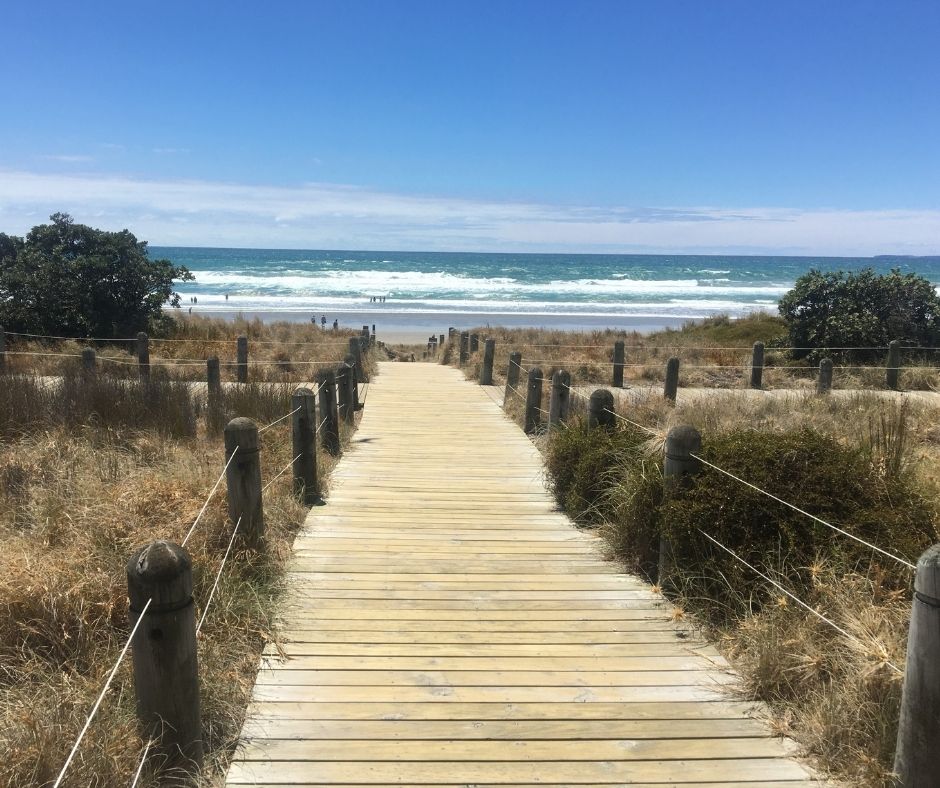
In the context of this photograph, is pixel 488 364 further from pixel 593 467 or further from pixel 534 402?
pixel 593 467

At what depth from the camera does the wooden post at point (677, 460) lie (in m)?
5.29

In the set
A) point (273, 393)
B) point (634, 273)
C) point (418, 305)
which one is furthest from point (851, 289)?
point (634, 273)

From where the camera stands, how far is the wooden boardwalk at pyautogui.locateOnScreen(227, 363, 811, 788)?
11.1 feet

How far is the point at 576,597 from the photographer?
536cm

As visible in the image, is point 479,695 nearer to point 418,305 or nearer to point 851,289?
point 851,289

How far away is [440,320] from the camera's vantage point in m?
50.4

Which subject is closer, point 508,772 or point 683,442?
point 508,772

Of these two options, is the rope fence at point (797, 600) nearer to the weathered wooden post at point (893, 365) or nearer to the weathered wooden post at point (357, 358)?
the weathered wooden post at point (357, 358)

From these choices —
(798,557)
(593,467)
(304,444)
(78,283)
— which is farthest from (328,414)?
(78,283)

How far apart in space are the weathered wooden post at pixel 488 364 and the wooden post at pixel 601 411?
33.9ft

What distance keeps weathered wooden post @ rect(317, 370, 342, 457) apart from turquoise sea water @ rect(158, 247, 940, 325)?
38229mm

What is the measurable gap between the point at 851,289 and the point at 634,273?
7038 centimetres

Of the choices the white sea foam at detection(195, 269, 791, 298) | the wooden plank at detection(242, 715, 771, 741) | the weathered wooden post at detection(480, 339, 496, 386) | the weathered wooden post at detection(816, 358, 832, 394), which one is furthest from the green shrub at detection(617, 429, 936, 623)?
the white sea foam at detection(195, 269, 791, 298)

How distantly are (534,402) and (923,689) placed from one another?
894 centimetres
